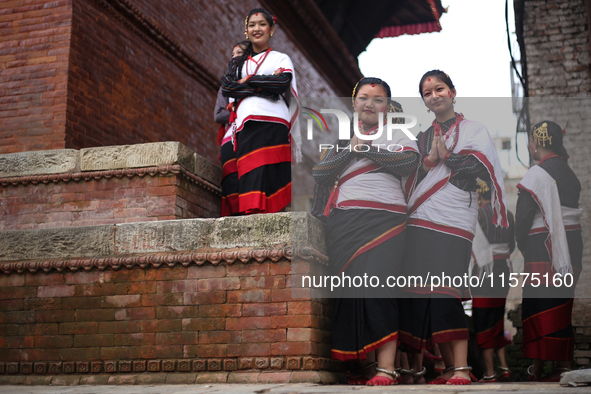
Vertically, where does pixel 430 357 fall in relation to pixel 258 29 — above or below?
below

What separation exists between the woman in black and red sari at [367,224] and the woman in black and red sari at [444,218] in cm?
12

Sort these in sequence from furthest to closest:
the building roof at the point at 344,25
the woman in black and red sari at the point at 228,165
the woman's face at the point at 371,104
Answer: the building roof at the point at 344,25, the woman in black and red sari at the point at 228,165, the woman's face at the point at 371,104

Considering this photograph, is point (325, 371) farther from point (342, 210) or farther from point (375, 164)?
point (375, 164)

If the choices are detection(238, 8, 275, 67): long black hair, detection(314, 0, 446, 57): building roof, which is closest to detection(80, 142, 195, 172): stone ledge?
detection(238, 8, 275, 67): long black hair

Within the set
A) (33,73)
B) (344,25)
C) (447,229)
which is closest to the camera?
(447,229)

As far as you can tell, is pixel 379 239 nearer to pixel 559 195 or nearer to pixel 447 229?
pixel 447 229

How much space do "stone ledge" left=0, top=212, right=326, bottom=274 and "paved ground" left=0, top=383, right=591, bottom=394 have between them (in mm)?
942

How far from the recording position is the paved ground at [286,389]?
3.63m

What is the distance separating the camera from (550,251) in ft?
16.4

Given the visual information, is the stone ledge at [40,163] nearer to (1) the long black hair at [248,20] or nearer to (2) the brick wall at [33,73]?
(2) the brick wall at [33,73]

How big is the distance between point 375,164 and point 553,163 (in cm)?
149

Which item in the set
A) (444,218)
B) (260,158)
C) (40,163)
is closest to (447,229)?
(444,218)

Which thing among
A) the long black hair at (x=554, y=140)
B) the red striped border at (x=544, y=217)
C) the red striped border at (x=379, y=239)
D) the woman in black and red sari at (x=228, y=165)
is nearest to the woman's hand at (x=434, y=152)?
the red striped border at (x=379, y=239)

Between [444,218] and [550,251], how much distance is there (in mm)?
965
